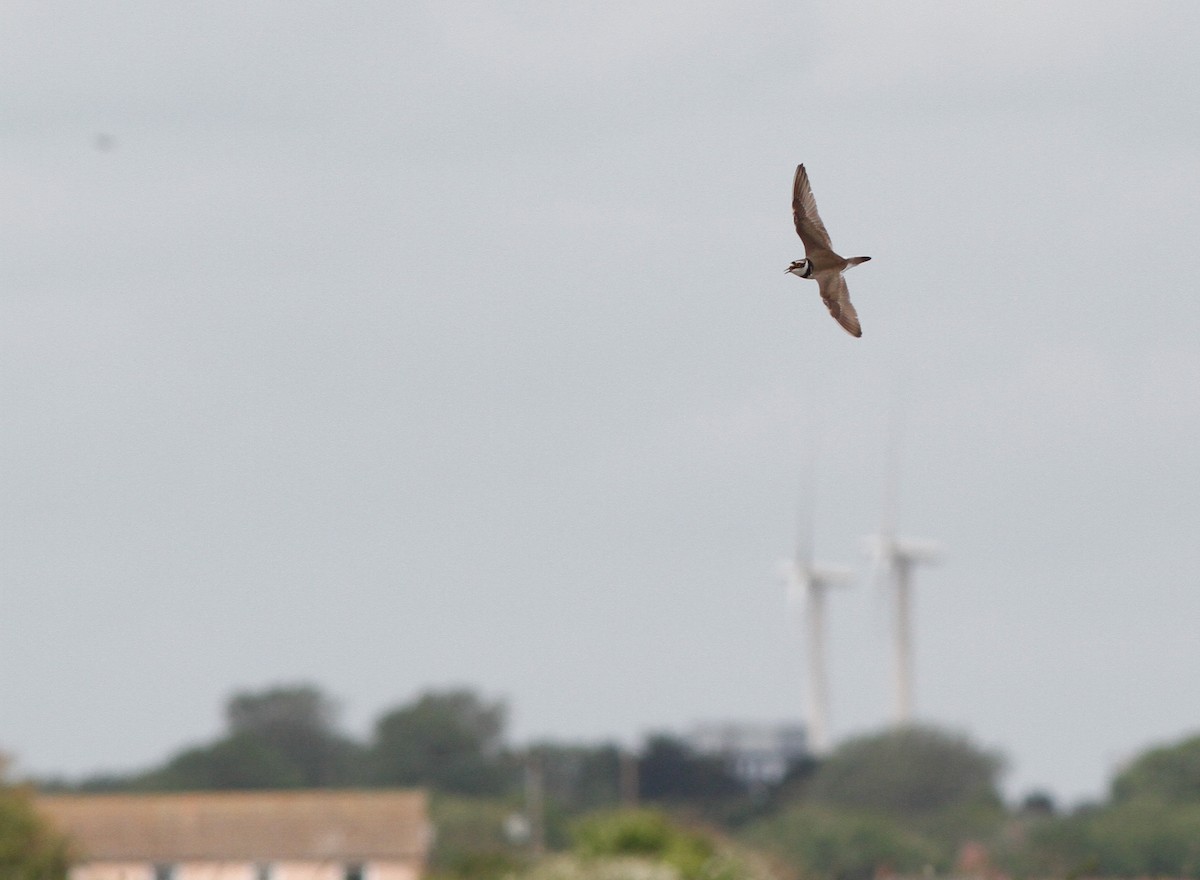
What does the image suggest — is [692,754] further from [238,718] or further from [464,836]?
[464,836]

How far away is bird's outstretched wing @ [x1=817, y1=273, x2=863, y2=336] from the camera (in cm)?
1132

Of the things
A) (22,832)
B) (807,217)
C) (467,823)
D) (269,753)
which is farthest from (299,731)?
(807,217)

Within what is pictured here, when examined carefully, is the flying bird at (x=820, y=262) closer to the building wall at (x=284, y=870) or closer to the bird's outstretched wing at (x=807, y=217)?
the bird's outstretched wing at (x=807, y=217)

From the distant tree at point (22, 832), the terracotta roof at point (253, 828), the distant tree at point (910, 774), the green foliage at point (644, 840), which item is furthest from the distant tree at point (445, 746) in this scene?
the green foliage at point (644, 840)

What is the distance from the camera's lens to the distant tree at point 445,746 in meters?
170

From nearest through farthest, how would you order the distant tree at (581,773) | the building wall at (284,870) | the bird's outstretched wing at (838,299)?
the bird's outstretched wing at (838,299) < the building wall at (284,870) < the distant tree at (581,773)

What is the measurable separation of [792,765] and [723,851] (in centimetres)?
12879

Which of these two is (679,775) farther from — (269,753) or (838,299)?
(838,299)

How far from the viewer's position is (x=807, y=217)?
11.8m

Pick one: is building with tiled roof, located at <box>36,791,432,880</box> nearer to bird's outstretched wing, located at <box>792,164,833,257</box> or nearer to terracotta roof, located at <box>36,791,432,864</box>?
terracotta roof, located at <box>36,791,432,864</box>

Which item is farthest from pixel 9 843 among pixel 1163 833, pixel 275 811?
pixel 1163 833

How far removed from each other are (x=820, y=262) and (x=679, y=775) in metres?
158

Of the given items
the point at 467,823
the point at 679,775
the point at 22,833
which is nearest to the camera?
the point at 22,833

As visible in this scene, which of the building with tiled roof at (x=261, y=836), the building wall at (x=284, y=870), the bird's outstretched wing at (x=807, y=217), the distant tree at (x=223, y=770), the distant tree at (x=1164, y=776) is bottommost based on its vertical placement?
the bird's outstretched wing at (x=807, y=217)
